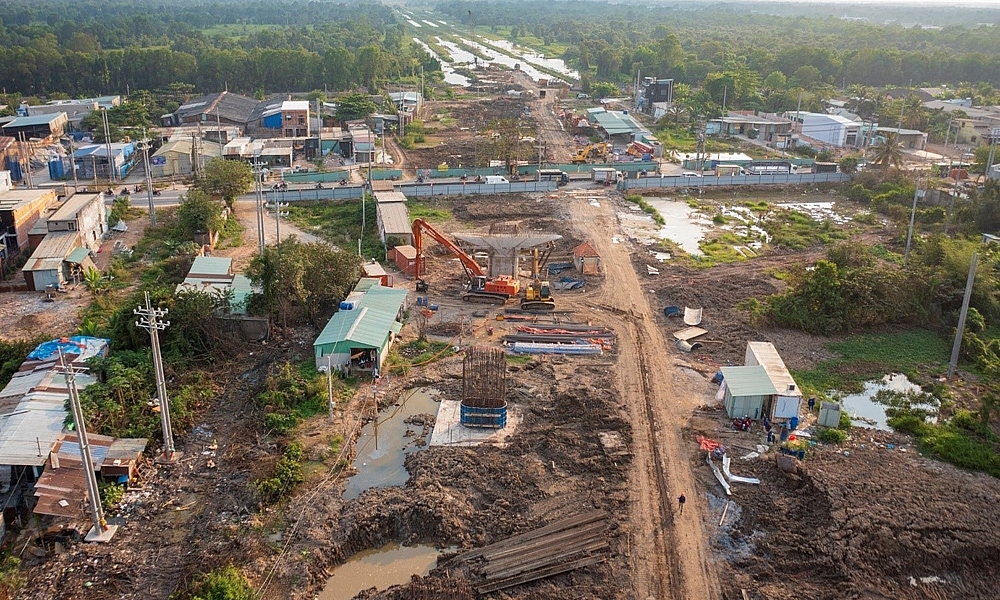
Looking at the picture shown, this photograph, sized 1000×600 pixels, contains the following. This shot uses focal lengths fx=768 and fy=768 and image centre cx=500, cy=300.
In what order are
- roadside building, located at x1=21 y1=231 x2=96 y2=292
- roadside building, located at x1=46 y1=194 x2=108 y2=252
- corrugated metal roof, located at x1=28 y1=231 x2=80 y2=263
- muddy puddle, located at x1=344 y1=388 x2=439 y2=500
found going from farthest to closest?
roadside building, located at x1=46 y1=194 x2=108 y2=252 < corrugated metal roof, located at x1=28 y1=231 x2=80 y2=263 < roadside building, located at x1=21 y1=231 x2=96 y2=292 < muddy puddle, located at x1=344 y1=388 x2=439 y2=500

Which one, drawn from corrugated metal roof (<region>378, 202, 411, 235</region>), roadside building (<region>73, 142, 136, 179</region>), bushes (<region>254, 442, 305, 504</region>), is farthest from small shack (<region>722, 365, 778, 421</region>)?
roadside building (<region>73, 142, 136, 179</region>)

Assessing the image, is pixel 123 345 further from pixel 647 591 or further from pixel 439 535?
pixel 647 591

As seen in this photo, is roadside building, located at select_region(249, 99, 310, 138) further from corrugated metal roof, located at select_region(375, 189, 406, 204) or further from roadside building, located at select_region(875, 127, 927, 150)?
roadside building, located at select_region(875, 127, 927, 150)

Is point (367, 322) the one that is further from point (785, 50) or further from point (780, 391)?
point (785, 50)

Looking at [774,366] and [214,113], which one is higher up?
[214,113]

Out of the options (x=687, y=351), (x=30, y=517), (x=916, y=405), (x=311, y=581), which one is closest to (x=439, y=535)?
(x=311, y=581)

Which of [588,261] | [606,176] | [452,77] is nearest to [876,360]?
[588,261]
